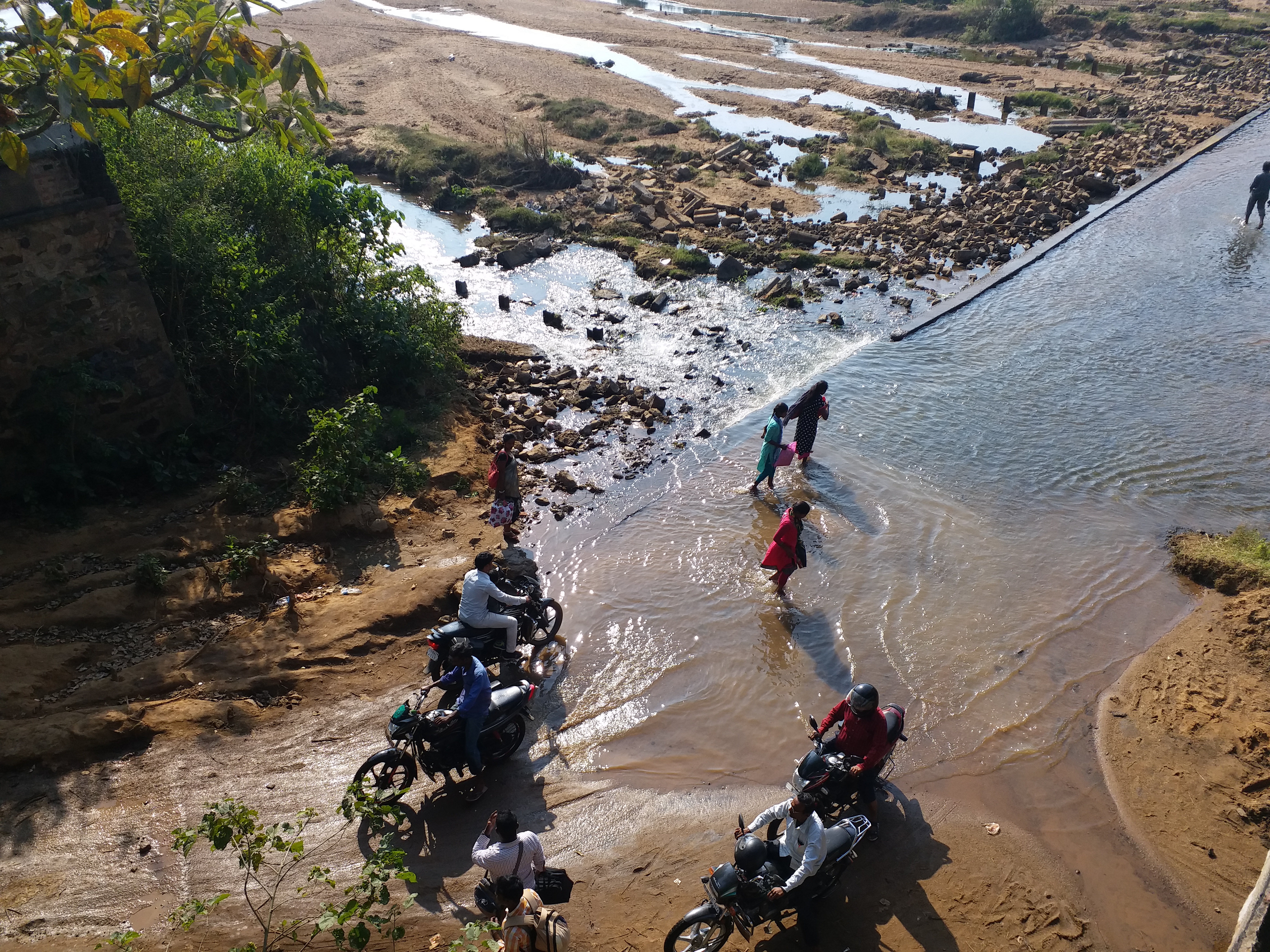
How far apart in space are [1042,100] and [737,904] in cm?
3819

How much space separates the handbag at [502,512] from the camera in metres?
9.95

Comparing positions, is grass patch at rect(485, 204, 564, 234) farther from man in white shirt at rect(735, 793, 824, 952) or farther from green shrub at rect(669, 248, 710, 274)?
man in white shirt at rect(735, 793, 824, 952)

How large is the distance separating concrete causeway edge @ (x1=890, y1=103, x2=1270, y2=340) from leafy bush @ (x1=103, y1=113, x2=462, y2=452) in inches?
374

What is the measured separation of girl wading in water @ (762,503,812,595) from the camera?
9164 millimetres

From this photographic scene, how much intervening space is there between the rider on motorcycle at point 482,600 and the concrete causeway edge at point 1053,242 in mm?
11456

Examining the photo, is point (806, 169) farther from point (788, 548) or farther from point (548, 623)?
point (548, 623)

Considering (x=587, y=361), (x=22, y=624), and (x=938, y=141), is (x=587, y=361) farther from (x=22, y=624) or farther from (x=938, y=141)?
(x=938, y=141)

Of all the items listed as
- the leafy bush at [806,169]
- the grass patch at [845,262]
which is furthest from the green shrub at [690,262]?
the leafy bush at [806,169]

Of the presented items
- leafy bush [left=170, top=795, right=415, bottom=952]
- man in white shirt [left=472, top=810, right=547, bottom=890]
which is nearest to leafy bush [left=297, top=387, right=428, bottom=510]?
leafy bush [left=170, top=795, right=415, bottom=952]

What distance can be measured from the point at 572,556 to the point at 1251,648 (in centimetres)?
729

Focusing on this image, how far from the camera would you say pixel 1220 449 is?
13.1m

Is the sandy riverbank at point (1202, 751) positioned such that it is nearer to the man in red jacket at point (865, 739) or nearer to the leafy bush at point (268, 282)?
the man in red jacket at point (865, 739)

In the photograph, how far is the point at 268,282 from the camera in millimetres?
11945

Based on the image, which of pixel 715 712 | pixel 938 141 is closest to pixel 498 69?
pixel 938 141
